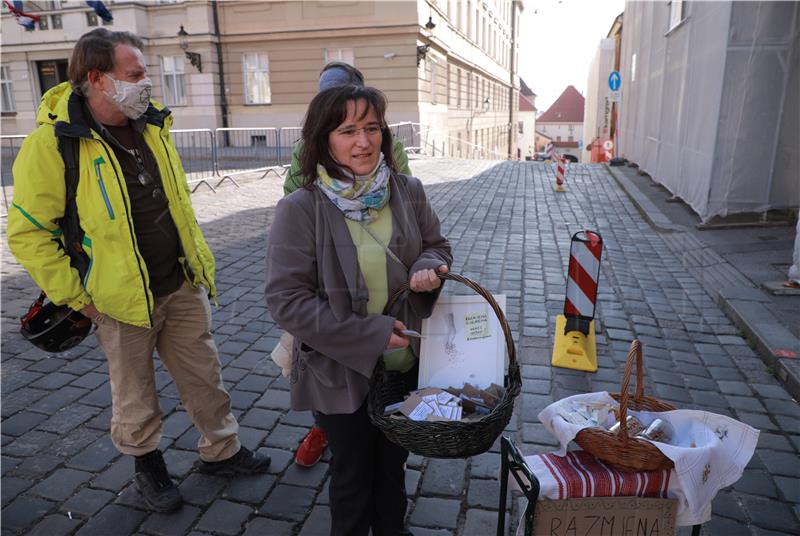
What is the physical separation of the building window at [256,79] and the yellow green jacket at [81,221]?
23777 mm

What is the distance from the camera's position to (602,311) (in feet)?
18.2

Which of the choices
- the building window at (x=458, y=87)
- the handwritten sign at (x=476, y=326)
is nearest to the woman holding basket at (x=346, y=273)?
the handwritten sign at (x=476, y=326)

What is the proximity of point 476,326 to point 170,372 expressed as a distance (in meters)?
1.65

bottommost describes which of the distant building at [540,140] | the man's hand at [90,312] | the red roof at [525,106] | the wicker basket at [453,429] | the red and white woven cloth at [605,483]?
the distant building at [540,140]

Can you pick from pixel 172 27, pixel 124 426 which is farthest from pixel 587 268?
pixel 172 27

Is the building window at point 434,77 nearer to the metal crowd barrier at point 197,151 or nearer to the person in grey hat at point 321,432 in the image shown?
the metal crowd barrier at point 197,151

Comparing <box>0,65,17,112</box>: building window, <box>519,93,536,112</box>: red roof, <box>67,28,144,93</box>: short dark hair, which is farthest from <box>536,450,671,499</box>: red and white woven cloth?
<box>519,93,536,112</box>: red roof

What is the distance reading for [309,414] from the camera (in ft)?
12.3

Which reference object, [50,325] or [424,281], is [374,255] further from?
[50,325]

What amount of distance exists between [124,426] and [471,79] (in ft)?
115

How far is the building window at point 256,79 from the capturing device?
24.7m

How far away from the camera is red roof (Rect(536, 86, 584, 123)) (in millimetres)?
83250

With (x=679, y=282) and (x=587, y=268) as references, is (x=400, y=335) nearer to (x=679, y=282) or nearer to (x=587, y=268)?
(x=587, y=268)

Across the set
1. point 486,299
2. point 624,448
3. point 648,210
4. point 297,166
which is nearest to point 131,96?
point 297,166
